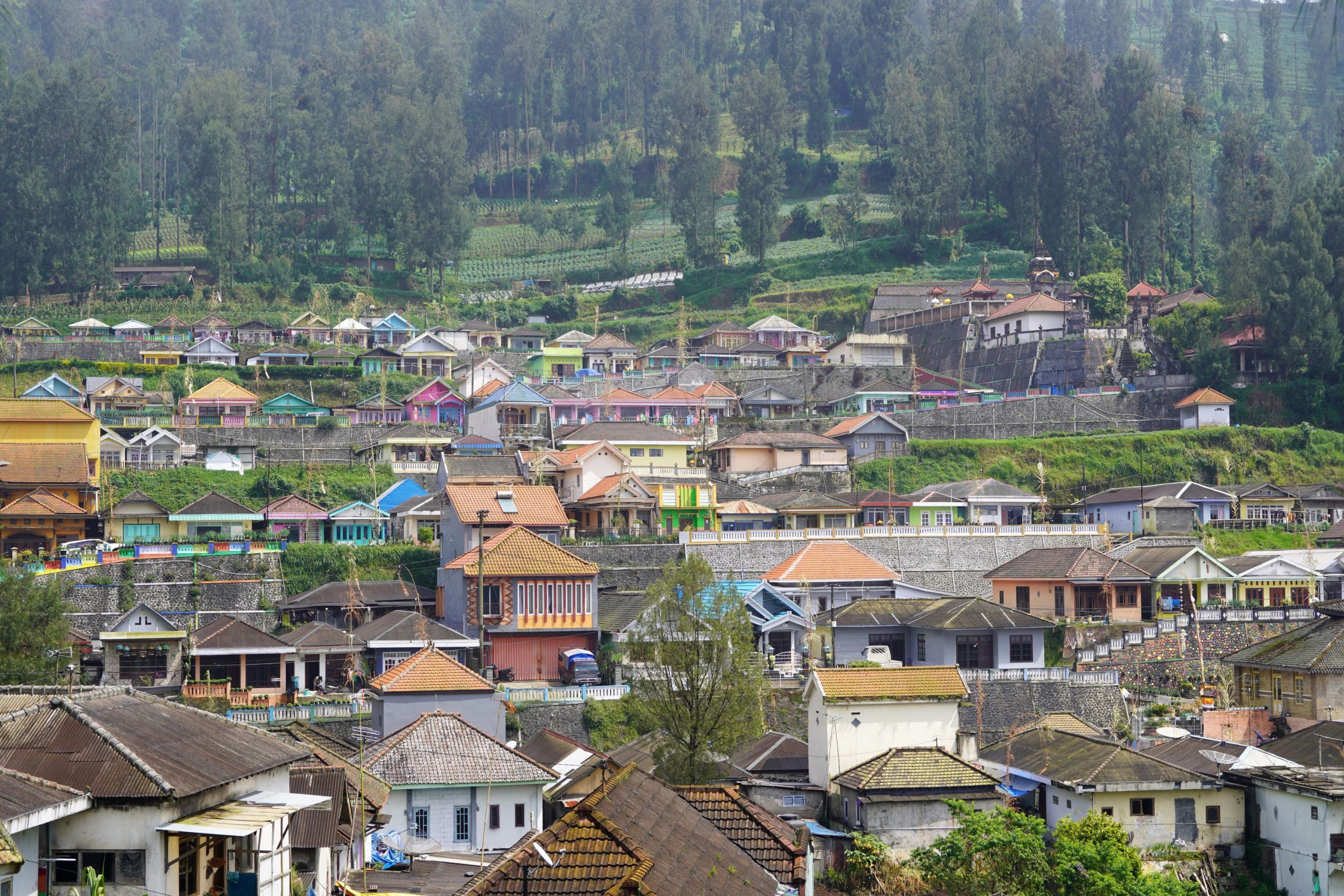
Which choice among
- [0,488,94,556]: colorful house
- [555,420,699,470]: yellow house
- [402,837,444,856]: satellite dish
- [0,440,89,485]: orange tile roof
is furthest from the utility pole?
[0,440,89,485]: orange tile roof

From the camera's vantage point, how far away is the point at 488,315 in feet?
303

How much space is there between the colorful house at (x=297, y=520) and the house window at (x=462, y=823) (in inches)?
1003

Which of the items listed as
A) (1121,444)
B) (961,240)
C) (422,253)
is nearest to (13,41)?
(422,253)

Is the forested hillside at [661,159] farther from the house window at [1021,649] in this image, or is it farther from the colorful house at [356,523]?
the colorful house at [356,523]

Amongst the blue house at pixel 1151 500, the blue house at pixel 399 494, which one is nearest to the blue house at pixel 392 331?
the blue house at pixel 399 494

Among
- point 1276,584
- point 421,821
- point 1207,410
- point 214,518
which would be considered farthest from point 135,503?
point 1207,410

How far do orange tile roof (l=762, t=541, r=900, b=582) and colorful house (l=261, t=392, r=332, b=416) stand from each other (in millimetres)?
26499

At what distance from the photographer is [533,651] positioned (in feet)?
158

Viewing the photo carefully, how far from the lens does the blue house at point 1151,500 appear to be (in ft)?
199

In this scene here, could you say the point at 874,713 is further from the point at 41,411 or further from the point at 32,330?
the point at 32,330

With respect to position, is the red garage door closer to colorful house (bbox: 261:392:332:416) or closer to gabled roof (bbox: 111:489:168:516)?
gabled roof (bbox: 111:489:168:516)

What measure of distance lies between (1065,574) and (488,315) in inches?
1903

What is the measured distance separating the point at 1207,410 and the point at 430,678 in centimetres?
4349

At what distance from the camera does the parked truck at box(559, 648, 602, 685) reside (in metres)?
46.2
